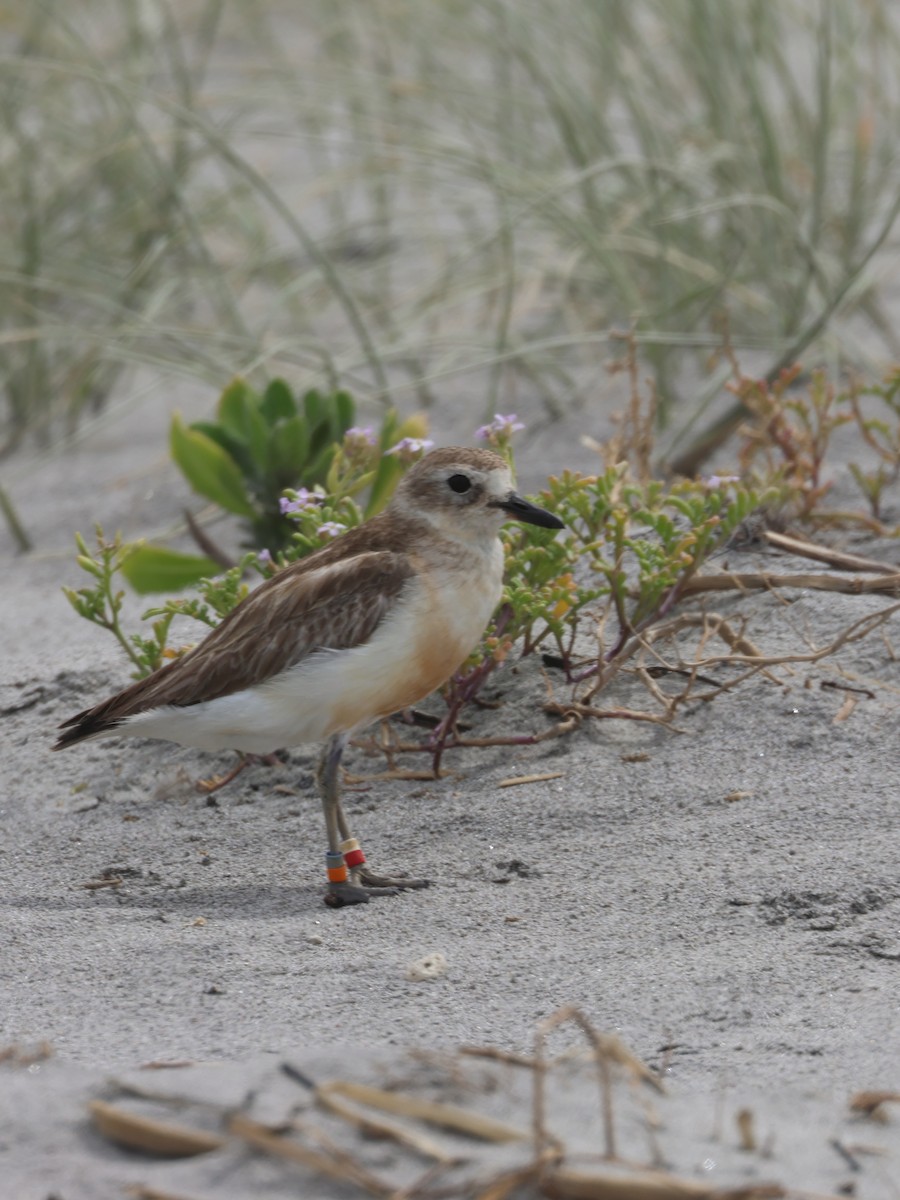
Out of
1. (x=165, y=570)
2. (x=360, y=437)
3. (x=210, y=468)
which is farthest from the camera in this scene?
(x=210, y=468)

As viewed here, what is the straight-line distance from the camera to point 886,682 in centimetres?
409

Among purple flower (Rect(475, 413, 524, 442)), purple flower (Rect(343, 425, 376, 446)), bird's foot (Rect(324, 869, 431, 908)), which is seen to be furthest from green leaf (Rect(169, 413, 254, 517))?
bird's foot (Rect(324, 869, 431, 908))

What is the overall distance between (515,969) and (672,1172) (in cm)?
93

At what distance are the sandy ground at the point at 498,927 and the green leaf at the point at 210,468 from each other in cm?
53

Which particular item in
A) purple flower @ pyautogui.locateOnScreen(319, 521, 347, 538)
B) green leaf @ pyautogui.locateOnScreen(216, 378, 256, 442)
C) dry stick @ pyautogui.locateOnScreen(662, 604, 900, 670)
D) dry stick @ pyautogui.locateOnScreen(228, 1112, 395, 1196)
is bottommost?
dry stick @ pyautogui.locateOnScreen(228, 1112, 395, 1196)

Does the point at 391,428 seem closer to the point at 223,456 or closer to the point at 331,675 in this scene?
the point at 223,456

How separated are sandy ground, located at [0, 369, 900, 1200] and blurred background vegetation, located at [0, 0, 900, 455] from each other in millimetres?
1716

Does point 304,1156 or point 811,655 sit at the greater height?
point 811,655

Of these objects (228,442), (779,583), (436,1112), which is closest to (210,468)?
(228,442)

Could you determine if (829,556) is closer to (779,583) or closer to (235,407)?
(779,583)

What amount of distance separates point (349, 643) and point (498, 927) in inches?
26.7

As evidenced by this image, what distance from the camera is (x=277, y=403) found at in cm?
495

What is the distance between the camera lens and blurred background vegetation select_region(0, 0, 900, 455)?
19.8 feet

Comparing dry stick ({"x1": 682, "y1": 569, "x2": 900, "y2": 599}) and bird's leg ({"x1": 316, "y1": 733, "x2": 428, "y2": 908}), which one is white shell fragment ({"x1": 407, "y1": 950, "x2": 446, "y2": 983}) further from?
dry stick ({"x1": 682, "y1": 569, "x2": 900, "y2": 599})
